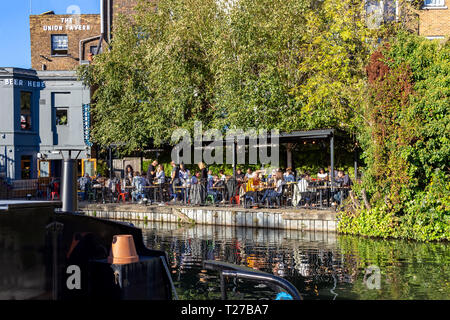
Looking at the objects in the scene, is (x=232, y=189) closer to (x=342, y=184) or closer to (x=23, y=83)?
(x=342, y=184)

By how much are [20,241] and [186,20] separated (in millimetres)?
20780

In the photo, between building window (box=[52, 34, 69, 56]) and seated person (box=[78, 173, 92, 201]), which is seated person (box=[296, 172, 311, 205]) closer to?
seated person (box=[78, 173, 92, 201])

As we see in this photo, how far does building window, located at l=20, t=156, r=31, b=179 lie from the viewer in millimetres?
32906

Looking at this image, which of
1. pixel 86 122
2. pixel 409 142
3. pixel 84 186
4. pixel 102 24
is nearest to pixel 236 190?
pixel 409 142

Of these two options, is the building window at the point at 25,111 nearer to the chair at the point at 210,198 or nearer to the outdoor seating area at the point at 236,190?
the outdoor seating area at the point at 236,190

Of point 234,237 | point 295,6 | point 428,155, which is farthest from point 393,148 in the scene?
point 295,6

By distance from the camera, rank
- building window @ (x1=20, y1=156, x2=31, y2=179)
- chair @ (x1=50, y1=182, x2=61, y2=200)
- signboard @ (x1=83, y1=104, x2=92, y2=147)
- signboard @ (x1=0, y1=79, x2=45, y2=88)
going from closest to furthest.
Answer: chair @ (x1=50, y1=182, x2=61, y2=200), building window @ (x1=20, y1=156, x2=31, y2=179), signboard @ (x1=0, y1=79, x2=45, y2=88), signboard @ (x1=83, y1=104, x2=92, y2=147)

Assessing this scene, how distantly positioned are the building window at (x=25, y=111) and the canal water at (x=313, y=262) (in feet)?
66.6

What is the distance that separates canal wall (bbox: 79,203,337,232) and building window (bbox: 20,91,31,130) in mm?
14218

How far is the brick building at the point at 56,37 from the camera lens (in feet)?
132

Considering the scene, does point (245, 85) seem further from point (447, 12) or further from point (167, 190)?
point (447, 12)

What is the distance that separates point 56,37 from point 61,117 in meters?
8.97

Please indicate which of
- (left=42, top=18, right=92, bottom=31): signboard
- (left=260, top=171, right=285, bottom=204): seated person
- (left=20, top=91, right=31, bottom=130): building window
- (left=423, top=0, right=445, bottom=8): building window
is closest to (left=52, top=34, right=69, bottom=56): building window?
(left=42, top=18, right=92, bottom=31): signboard

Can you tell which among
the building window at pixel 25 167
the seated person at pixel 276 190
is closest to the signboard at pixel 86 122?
the building window at pixel 25 167
